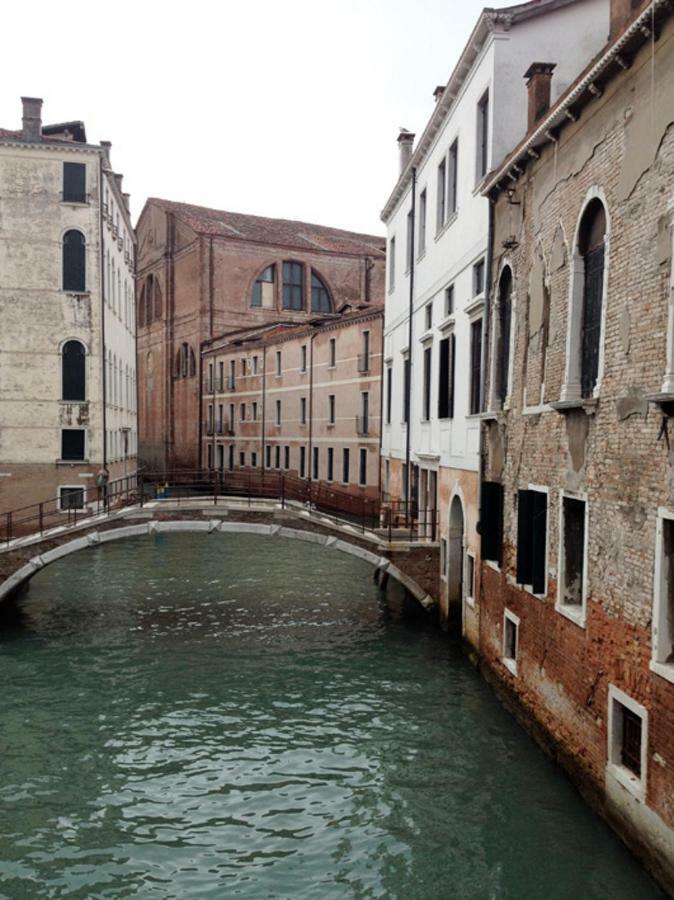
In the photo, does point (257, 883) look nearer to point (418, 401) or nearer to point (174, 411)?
point (418, 401)

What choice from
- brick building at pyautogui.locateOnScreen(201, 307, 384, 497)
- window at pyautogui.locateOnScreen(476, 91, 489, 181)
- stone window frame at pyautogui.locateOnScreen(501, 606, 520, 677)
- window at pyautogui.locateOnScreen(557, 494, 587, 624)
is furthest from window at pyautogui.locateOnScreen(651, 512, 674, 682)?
brick building at pyautogui.locateOnScreen(201, 307, 384, 497)

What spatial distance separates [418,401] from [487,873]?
10817 mm

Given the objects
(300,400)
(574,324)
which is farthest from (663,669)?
(300,400)

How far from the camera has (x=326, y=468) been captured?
30516 millimetres

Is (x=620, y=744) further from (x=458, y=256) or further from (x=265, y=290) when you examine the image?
(x=265, y=290)

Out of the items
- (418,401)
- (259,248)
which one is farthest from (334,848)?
(259,248)

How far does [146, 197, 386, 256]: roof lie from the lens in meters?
41.2

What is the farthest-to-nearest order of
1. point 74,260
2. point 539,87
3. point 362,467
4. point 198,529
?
point 362,467, point 74,260, point 198,529, point 539,87

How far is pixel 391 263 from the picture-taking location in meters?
20.3

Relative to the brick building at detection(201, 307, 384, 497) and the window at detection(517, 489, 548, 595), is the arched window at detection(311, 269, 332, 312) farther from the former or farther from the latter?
the window at detection(517, 489, 548, 595)

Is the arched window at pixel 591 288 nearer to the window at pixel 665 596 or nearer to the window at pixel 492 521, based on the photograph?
the window at pixel 665 596

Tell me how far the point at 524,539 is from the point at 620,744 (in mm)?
2869

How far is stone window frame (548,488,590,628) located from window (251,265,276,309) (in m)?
34.4

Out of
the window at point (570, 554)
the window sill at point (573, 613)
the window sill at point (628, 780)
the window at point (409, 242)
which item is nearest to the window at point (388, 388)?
the window at point (409, 242)
